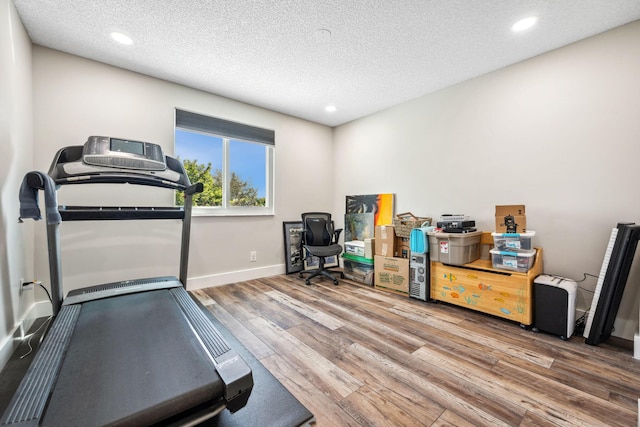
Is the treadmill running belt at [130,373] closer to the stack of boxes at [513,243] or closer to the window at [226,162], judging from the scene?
the window at [226,162]

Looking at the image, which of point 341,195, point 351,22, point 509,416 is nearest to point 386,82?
point 351,22

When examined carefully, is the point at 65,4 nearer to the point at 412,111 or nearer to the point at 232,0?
the point at 232,0

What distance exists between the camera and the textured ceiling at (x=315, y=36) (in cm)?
194

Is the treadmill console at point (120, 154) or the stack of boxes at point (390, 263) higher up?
the treadmill console at point (120, 154)

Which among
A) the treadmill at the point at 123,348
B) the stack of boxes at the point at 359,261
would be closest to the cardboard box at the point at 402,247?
the stack of boxes at the point at 359,261

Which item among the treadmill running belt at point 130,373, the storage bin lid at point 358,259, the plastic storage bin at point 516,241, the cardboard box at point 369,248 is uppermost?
the plastic storage bin at point 516,241

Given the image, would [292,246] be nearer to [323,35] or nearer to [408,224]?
[408,224]

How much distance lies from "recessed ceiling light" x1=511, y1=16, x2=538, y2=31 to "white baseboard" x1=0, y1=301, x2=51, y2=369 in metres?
4.24

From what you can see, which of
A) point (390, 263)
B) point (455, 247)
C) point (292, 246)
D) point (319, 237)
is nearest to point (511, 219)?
point (455, 247)

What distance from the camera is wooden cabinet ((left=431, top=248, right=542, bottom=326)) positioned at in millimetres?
2229

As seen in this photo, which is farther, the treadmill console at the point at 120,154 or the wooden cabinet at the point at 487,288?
the wooden cabinet at the point at 487,288

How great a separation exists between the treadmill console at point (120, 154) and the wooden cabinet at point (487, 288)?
2837 mm

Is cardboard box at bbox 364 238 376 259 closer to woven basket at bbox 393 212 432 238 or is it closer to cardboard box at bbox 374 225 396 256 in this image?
cardboard box at bbox 374 225 396 256

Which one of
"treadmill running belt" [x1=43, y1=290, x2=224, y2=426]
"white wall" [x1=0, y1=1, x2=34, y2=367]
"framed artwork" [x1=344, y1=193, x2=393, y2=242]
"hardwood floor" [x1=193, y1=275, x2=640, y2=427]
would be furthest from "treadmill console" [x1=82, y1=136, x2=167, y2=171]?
"framed artwork" [x1=344, y1=193, x2=393, y2=242]
